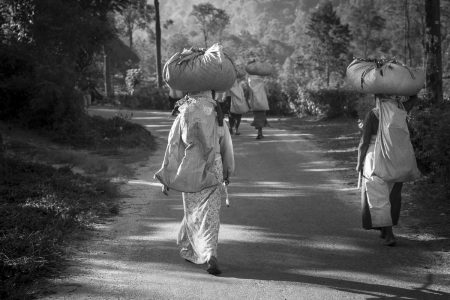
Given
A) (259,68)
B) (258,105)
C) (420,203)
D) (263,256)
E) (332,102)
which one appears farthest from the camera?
(332,102)

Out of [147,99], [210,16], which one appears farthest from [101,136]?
[210,16]

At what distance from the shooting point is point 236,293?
4.68 metres

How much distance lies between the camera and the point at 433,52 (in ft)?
36.0

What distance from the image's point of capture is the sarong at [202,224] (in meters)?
5.24

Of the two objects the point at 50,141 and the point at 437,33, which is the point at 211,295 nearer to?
the point at 437,33

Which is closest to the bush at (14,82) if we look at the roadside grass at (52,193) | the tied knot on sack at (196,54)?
the roadside grass at (52,193)

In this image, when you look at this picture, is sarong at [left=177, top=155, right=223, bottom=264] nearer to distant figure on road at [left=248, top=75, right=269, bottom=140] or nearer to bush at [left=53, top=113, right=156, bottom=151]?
bush at [left=53, top=113, right=156, bottom=151]

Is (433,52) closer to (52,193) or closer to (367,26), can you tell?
(52,193)

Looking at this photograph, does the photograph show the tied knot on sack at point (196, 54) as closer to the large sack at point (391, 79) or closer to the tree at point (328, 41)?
the large sack at point (391, 79)

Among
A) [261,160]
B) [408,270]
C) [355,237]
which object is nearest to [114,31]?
[261,160]

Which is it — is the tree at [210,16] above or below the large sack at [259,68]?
above

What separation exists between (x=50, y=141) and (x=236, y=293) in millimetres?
9311

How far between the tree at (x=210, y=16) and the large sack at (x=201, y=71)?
62.0 meters

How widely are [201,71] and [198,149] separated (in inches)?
27.3
